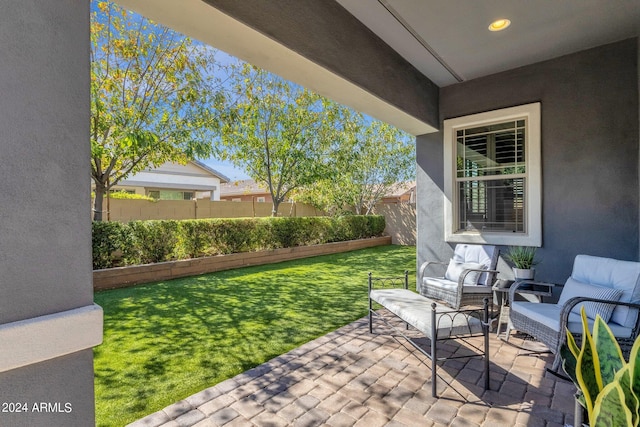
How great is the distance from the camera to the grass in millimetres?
2588

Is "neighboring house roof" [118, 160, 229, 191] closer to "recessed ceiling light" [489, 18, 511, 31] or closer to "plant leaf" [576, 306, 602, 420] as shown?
"recessed ceiling light" [489, 18, 511, 31]

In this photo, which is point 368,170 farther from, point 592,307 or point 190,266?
point 592,307

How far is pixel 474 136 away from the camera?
16.8ft

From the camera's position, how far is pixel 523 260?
13.6 feet

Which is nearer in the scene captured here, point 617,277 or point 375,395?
point 375,395

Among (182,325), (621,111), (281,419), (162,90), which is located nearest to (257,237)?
(162,90)

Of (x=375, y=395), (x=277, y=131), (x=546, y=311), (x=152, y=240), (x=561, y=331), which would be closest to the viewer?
(x=375, y=395)

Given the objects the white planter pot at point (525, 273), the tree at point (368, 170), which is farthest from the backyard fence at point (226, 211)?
the white planter pot at point (525, 273)

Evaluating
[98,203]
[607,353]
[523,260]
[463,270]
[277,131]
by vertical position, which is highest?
[277,131]

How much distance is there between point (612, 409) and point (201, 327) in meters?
3.86

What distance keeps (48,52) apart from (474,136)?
5.33 m

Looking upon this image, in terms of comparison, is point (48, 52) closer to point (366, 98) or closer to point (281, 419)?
point (281, 419)

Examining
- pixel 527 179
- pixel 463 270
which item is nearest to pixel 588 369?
pixel 463 270

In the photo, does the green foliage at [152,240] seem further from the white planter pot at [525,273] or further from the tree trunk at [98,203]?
the white planter pot at [525,273]
